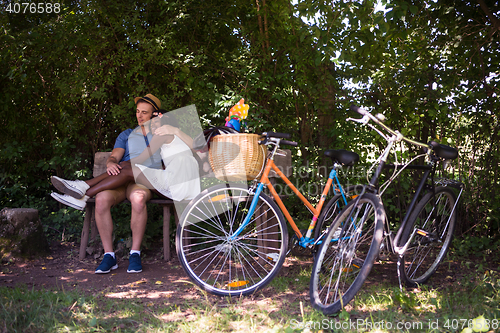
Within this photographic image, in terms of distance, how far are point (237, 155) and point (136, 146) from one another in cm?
146

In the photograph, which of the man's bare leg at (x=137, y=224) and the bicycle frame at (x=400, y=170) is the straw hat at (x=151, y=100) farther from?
the bicycle frame at (x=400, y=170)

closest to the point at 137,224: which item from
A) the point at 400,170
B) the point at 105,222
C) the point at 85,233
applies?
the point at 105,222

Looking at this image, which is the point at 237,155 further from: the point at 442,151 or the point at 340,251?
the point at 442,151

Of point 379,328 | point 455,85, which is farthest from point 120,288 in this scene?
point 455,85

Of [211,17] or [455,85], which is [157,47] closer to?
[211,17]

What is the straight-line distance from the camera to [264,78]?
4535mm

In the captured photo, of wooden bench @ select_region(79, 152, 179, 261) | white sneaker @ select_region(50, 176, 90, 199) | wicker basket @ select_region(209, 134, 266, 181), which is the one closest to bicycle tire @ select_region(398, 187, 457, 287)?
wicker basket @ select_region(209, 134, 266, 181)

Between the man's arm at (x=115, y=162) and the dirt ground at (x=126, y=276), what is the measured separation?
3.04 feet

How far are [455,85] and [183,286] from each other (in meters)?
3.44

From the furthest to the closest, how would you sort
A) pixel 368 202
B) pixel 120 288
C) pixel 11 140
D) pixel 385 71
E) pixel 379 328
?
pixel 11 140 → pixel 385 71 → pixel 120 288 → pixel 368 202 → pixel 379 328

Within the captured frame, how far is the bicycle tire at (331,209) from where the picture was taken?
3.24 m

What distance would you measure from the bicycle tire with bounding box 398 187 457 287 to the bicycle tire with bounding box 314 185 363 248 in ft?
1.79

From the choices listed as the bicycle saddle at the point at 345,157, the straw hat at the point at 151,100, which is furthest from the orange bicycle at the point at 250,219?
the straw hat at the point at 151,100

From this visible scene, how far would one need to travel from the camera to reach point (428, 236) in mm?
2818
